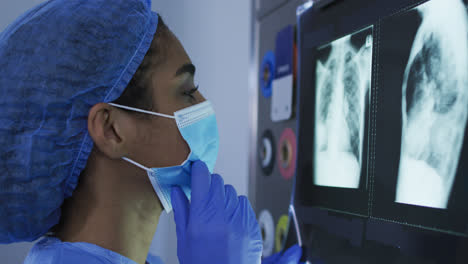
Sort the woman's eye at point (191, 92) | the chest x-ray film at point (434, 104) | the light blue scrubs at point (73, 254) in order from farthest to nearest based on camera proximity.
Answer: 1. the woman's eye at point (191, 92)
2. the light blue scrubs at point (73, 254)
3. the chest x-ray film at point (434, 104)

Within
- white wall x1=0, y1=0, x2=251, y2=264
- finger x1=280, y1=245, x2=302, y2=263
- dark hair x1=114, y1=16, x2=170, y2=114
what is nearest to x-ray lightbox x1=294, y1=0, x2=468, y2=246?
finger x1=280, y1=245, x2=302, y2=263

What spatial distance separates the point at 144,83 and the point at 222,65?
1.21 m

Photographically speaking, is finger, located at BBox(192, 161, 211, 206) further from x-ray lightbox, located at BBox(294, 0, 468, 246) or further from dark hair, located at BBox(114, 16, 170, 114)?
x-ray lightbox, located at BBox(294, 0, 468, 246)

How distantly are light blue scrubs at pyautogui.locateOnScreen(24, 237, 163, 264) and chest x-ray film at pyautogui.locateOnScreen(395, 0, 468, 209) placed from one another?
0.53m

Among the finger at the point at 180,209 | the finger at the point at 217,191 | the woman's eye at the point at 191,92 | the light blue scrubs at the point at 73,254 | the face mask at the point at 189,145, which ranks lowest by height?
the light blue scrubs at the point at 73,254

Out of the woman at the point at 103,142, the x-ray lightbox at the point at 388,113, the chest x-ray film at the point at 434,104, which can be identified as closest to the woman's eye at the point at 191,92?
the woman at the point at 103,142

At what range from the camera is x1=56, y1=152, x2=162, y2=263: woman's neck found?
2.43ft

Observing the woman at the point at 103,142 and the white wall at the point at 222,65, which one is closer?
the woman at the point at 103,142

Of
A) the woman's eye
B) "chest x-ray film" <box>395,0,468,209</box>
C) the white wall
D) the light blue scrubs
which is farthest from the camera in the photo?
the white wall

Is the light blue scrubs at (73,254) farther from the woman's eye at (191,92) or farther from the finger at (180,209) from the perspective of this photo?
the woman's eye at (191,92)

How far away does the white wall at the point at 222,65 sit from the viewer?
6.11 ft

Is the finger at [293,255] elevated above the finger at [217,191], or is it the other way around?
the finger at [217,191]

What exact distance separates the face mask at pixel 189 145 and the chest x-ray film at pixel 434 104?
40 centimetres

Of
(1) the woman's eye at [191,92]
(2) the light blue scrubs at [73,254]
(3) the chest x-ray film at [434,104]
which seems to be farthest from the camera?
(1) the woman's eye at [191,92]
